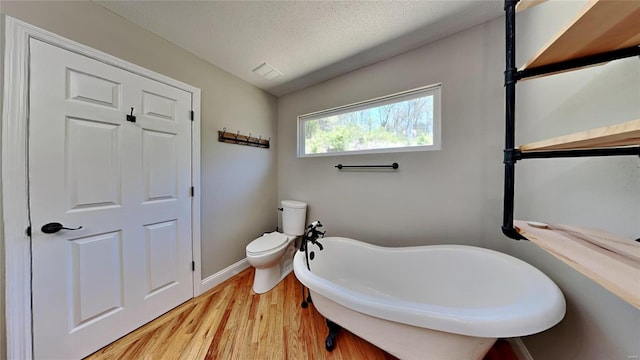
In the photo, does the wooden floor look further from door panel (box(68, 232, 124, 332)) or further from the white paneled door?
door panel (box(68, 232, 124, 332))

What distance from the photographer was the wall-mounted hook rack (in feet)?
6.50

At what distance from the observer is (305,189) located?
2.34 metres

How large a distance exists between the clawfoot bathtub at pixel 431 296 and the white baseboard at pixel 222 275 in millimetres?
1014

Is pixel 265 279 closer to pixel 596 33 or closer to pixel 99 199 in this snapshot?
pixel 99 199

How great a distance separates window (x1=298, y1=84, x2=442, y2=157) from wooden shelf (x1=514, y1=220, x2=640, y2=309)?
39.5 inches

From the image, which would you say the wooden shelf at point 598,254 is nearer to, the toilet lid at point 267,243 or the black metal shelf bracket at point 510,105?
the black metal shelf bracket at point 510,105

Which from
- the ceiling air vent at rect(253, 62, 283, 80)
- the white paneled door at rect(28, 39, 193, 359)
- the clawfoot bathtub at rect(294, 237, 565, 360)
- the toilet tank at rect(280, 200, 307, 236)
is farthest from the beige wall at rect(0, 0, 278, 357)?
the clawfoot bathtub at rect(294, 237, 565, 360)

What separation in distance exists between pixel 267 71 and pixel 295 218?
1.60 metres

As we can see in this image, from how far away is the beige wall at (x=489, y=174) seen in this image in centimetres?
77

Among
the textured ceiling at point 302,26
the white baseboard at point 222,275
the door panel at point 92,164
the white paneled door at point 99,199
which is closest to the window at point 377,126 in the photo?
the textured ceiling at point 302,26

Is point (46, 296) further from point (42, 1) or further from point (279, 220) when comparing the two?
point (279, 220)

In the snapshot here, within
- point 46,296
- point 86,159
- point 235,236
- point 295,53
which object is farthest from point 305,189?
point 46,296

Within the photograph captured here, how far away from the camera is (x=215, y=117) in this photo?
75.4 inches

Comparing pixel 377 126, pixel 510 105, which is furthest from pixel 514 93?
pixel 377 126
